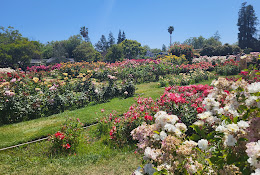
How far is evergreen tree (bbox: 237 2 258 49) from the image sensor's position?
145 ft

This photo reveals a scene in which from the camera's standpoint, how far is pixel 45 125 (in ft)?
19.2

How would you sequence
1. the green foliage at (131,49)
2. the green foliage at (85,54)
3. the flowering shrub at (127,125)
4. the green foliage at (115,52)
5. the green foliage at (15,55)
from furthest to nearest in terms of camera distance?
the green foliage at (131,49) < the green foliage at (85,54) < the green foliage at (115,52) < the green foliage at (15,55) < the flowering shrub at (127,125)

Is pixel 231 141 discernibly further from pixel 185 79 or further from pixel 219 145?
pixel 185 79

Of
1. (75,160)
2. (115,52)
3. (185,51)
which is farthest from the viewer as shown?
(115,52)

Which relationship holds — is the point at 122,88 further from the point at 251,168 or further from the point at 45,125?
the point at 251,168

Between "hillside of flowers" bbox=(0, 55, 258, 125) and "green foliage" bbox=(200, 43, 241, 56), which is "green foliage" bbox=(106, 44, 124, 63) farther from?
"hillside of flowers" bbox=(0, 55, 258, 125)

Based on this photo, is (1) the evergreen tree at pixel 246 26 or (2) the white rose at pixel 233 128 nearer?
(2) the white rose at pixel 233 128

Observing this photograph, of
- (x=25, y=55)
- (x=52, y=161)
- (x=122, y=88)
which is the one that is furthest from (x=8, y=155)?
(x=25, y=55)

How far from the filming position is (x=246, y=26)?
45156 millimetres

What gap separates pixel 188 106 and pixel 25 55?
37.4 m

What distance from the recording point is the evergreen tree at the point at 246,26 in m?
44.3

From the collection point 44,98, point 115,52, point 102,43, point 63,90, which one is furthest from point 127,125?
point 102,43

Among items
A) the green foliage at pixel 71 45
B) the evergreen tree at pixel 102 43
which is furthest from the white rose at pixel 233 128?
the evergreen tree at pixel 102 43

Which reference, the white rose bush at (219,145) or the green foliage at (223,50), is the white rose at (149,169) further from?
the green foliage at (223,50)
